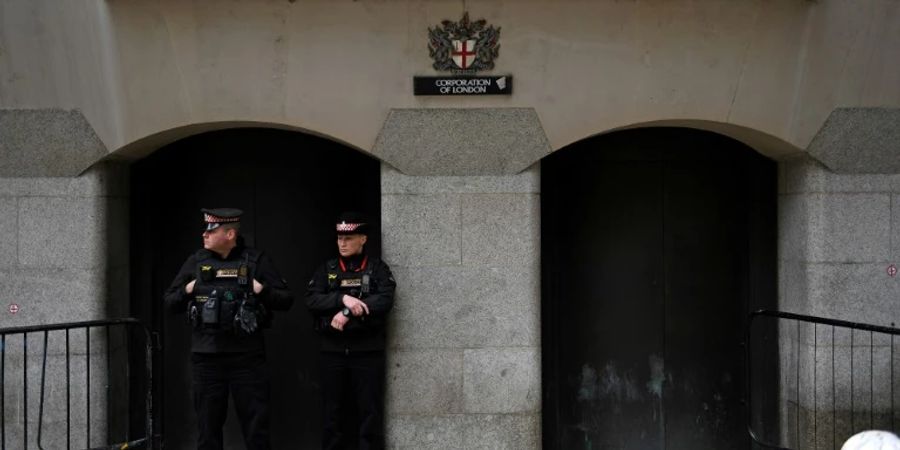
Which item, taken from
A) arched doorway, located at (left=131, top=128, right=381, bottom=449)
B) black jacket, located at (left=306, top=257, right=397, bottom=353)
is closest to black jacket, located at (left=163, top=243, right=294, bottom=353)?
black jacket, located at (left=306, top=257, right=397, bottom=353)

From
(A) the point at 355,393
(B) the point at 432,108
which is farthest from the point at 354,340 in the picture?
(B) the point at 432,108

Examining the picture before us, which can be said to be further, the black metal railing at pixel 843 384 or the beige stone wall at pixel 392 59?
the black metal railing at pixel 843 384

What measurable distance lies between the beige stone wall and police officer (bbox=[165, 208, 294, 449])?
1.17 meters

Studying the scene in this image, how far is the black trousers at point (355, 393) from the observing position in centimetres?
864

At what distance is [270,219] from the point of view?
9867mm

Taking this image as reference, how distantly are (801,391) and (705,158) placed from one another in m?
2.29

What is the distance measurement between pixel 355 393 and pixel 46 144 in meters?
3.21

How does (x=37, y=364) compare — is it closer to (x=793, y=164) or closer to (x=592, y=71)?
(x=592, y=71)

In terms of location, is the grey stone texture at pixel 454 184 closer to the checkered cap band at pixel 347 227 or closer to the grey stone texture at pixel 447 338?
the grey stone texture at pixel 447 338

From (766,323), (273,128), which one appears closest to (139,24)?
(273,128)

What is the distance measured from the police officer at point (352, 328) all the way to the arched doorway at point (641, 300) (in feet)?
6.55

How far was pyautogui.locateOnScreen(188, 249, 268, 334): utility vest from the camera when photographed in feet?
26.3

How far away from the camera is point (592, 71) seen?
8883mm

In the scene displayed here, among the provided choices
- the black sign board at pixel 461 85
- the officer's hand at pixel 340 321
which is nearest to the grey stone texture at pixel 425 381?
the officer's hand at pixel 340 321
